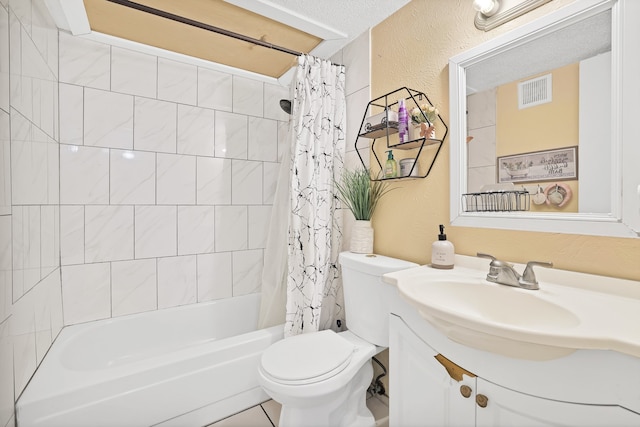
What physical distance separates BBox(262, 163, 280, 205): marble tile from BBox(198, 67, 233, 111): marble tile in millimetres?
519

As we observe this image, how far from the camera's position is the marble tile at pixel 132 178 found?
5.96 ft

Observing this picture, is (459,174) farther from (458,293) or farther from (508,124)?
(458,293)

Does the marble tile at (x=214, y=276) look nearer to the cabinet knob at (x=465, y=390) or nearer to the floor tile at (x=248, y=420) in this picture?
the floor tile at (x=248, y=420)

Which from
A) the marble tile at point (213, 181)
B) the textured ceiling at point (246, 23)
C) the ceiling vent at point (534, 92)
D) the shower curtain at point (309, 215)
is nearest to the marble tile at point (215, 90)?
the textured ceiling at point (246, 23)

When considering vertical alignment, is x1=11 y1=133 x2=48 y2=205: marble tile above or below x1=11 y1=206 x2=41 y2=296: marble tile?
above

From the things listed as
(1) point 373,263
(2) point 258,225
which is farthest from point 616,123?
(2) point 258,225

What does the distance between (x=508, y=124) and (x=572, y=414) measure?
0.98 metres

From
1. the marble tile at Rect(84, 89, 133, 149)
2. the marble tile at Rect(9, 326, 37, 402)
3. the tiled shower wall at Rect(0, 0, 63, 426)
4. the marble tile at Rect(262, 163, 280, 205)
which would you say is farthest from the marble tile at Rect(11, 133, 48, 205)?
the marble tile at Rect(262, 163, 280, 205)

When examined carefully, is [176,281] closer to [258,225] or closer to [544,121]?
[258,225]

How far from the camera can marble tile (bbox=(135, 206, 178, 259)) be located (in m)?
1.90

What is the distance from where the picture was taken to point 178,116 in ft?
6.53

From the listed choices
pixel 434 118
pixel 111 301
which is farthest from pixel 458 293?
pixel 111 301

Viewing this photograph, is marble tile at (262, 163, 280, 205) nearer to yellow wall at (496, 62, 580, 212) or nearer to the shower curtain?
the shower curtain

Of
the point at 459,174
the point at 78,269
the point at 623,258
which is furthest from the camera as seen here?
the point at 78,269
